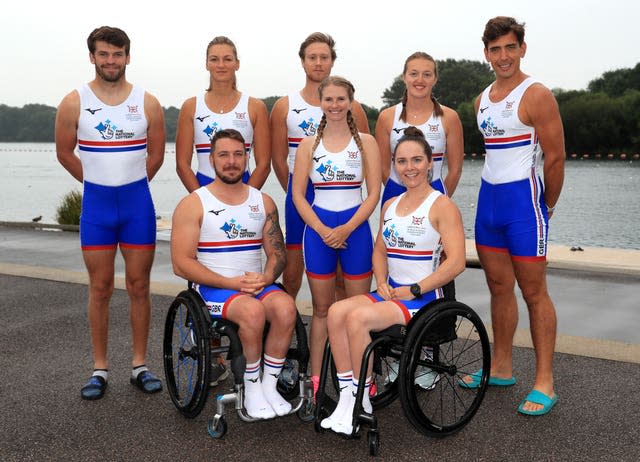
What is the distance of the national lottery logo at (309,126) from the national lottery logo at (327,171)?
60cm

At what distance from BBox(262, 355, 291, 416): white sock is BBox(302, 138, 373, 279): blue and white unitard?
1.87 feet

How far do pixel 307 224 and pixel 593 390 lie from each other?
1.94m

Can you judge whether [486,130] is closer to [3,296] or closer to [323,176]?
[323,176]

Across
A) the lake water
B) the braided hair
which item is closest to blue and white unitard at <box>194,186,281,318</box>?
the braided hair

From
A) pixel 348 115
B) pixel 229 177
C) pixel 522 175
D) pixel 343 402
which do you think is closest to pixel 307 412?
pixel 343 402

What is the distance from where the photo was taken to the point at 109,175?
13.4 feet

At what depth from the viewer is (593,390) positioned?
3.99 meters

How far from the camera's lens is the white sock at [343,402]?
324 cm

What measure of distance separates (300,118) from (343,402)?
1941mm

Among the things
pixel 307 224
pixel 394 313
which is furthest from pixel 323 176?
pixel 394 313

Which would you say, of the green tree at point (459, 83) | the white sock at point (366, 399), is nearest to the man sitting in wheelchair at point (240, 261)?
the white sock at point (366, 399)

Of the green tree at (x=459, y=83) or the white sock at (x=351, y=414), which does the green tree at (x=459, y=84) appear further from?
the white sock at (x=351, y=414)

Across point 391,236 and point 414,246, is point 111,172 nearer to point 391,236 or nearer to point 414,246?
point 391,236

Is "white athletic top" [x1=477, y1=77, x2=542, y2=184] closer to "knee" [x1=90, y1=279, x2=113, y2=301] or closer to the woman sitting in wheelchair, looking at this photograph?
the woman sitting in wheelchair
